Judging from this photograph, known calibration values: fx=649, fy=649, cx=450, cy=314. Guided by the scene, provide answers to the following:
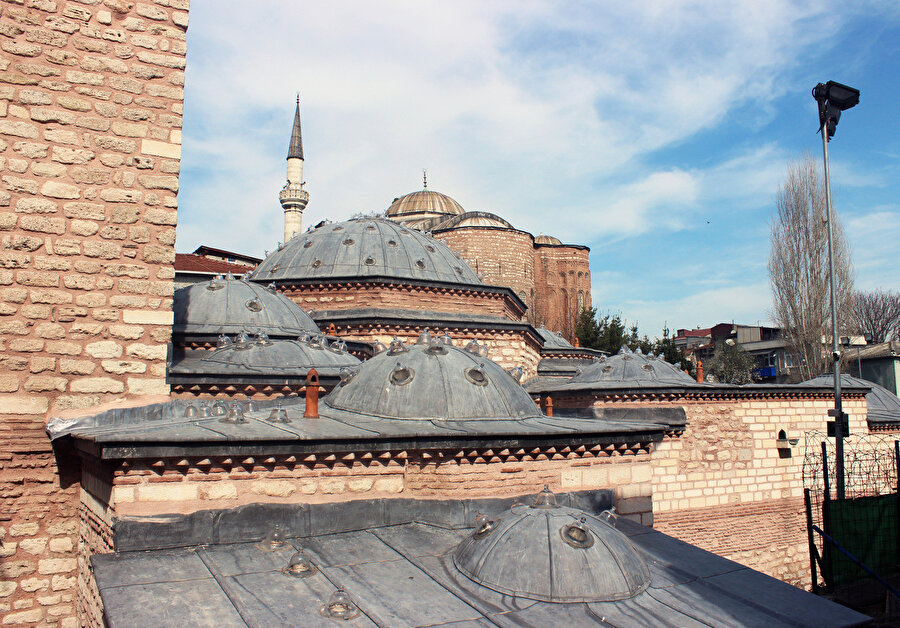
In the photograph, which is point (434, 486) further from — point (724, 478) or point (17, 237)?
point (724, 478)

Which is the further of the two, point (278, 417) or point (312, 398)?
point (312, 398)

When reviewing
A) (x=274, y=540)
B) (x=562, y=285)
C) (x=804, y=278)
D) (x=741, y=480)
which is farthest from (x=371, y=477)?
(x=562, y=285)

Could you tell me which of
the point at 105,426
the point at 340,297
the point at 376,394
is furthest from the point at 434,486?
the point at 340,297

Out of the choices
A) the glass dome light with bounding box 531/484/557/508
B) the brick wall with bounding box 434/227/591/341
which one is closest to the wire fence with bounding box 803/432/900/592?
the glass dome light with bounding box 531/484/557/508

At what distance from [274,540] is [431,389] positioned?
2167 mm

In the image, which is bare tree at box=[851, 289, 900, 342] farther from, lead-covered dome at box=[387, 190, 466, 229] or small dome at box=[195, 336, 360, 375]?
small dome at box=[195, 336, 360, 375]

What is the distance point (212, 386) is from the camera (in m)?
8.77

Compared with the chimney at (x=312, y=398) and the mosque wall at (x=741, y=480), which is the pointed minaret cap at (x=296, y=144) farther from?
the chimney at (x=312, y=398)

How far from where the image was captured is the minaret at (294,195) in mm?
29812

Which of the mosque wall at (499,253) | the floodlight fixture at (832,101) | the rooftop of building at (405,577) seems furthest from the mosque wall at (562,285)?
the rooftop of building at (405,577)

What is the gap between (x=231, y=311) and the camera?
38.9 ft

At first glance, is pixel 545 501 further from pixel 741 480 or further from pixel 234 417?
pixel 741 480

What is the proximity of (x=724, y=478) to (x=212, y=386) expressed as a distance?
395 inches

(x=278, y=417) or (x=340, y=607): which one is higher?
(x=278, y=417)
